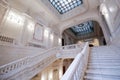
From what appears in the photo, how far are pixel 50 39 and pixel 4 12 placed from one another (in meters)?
4.92

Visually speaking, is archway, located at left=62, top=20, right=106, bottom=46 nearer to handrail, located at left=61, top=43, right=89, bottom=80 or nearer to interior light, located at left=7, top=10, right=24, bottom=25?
interior light, located at left=7, top=10, right=24, bottom=25

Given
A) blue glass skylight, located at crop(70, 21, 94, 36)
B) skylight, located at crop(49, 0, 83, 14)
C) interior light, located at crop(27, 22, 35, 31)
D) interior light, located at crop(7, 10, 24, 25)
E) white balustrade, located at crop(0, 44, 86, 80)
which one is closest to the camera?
white balustrade, located at crop(0, 44, 86, 80)

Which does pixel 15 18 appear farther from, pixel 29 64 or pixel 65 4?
pixel 65 4

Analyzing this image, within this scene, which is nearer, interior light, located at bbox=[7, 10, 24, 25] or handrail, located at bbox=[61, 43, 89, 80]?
handrail, located at bbox=[61, 43, 89, 80]

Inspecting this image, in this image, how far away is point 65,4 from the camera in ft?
29.0

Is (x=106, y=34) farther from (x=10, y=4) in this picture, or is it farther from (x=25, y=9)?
(x=10, y=4)

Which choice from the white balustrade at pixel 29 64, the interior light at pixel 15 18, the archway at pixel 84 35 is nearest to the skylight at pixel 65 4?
the interior light at pixel 15 18

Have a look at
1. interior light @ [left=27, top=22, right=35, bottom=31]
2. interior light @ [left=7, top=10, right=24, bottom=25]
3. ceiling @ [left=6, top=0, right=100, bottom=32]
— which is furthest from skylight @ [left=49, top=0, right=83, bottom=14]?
interior light @ [left=7, top=10, right=24, bottom=25]

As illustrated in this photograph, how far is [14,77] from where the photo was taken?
343 centimetres

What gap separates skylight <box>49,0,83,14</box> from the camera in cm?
846

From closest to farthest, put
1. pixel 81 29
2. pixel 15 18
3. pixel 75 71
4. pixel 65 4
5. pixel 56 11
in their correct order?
pixel 75 71
pixel 15 18
pixel 65 4
pixel 56 11
pixel 81 29

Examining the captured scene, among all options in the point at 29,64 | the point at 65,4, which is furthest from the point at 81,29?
the point at 29,64

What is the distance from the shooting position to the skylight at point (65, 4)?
8461 millimetres

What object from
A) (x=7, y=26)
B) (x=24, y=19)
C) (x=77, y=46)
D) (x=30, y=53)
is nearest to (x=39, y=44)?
(x=30, y=53)
